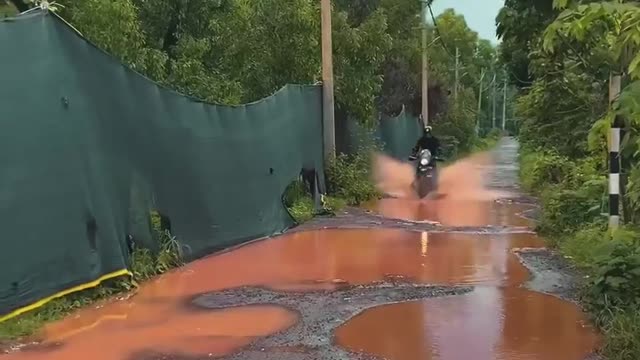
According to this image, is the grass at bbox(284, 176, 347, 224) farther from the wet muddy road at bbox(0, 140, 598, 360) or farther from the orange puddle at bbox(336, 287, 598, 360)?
the orange puddle at bbox(336, 287, 598, 360)

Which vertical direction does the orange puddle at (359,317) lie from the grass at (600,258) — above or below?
below

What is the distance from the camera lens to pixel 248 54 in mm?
14094

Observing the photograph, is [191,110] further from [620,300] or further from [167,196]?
[620,300]

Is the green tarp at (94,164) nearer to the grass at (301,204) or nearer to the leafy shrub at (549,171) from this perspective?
the grass at (301,204)

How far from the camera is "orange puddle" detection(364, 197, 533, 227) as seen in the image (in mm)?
11766

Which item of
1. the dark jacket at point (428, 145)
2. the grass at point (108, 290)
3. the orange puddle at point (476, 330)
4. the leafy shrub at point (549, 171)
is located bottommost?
the orange puddle at point (476, 330)

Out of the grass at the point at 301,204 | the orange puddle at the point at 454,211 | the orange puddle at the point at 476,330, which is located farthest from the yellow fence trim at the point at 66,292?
the orange puddle at the point at 454,211

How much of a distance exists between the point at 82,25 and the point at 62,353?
739cm

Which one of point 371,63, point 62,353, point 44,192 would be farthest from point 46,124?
point 371,63

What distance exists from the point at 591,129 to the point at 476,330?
1591 millimetres

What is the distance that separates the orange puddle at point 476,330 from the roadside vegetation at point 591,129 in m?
0.23

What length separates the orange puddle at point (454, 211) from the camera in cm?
1177

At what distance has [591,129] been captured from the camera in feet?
15.6

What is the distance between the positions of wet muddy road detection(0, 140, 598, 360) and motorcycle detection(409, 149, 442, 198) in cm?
600
